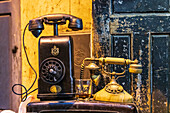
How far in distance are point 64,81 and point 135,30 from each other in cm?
62

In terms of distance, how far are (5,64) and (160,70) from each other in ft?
4.39

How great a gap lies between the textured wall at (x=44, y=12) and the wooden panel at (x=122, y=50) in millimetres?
304

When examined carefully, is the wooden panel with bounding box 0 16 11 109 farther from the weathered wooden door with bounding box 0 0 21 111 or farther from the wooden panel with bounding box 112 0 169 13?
the wooden panel with bounding box 112 0 169 13

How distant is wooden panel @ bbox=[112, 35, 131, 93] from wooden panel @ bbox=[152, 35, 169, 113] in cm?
19

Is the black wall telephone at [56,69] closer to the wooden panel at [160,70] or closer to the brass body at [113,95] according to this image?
the brass body at [113,95]

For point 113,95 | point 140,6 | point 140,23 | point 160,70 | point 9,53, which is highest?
point 140,6

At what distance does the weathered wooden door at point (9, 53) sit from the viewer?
144 centimetres

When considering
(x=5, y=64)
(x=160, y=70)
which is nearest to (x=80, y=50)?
(x=160, y=70)

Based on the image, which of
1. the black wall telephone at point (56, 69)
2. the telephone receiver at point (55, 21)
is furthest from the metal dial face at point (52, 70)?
the telephone receiver at point (55, 21)

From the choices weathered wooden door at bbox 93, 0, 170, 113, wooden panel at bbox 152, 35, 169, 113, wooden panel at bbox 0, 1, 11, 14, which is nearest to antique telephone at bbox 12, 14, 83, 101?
weathered wooden door at bbox 93, 0, 170, 113

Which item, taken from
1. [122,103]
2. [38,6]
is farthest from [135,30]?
[38,6]

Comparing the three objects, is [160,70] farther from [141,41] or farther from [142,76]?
[141,41]

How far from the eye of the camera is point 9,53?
145 centimetres

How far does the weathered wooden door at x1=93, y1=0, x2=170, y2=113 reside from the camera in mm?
1091
